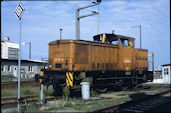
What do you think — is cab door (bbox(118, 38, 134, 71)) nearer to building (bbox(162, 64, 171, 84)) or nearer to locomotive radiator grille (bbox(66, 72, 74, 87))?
locomotive radiator grille (bbox(66, 72, 74, 87))

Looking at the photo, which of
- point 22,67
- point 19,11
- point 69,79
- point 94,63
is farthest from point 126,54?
point 22,67

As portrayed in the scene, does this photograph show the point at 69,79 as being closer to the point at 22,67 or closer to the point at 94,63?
the point at 94,63

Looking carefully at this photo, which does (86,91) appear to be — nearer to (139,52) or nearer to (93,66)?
(93,66)

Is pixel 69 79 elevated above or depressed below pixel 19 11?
below

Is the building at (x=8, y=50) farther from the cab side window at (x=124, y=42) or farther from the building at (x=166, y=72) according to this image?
the cab side window at (x=124, y=42)

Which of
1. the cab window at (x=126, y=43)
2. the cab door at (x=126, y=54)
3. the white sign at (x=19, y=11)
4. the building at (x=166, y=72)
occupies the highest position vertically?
the white sign at (x=19, y=11)

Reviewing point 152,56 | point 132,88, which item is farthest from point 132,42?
point 152,56

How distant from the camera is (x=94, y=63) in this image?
42.7 ft

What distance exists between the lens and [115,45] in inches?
568

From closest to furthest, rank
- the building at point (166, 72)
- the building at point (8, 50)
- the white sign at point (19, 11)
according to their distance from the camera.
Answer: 1. the white sign at point (19, 11)
2. the building at point (166, 72)
3. the building at point (8, 50)

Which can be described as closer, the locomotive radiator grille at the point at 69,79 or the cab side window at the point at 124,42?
the locomotive radiator grille at the point at 69,79

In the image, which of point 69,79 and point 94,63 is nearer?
point 69,79

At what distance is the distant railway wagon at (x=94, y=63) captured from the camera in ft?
38.9

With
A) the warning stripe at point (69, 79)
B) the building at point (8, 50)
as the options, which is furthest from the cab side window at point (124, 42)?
the building at point (8, 50)
